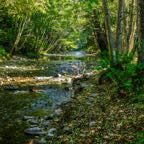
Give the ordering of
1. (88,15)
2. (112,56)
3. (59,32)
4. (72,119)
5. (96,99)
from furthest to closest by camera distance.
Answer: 1. (59,32)
2. (88,15)
3. (112,56)
4. (96,99)
5. (72,119)

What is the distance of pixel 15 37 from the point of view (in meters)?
45.3

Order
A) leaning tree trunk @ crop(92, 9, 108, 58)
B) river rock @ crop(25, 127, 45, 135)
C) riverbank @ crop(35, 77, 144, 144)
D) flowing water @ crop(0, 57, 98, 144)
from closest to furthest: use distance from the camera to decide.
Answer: riverbank @ crop(35, 77, 144, 144) < river rock @ crop(25, 127, 45, 135) < flowing water @ crop(0, 57, 98, 144) < leaning tree trunk @ crop(92, 9, 108, 58)

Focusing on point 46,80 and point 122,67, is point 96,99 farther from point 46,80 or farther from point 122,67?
point 46,80

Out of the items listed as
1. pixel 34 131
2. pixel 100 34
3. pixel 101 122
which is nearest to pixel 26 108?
pixel 34 131

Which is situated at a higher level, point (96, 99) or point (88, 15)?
point (88, 15)

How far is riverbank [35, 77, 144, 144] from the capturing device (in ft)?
25.9

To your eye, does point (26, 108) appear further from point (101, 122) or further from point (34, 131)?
point (101, 122)

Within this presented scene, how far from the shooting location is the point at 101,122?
926 cm

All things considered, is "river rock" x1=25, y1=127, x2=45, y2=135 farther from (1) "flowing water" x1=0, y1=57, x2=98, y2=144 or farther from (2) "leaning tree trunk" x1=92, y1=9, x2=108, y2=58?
(2) "leaning tree trunk" x1=92, y1=9, x2=108, y2=58

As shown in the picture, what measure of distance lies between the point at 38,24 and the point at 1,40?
861 cm

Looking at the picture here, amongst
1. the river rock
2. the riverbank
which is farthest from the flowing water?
the riverbank

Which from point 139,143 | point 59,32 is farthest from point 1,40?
point 139,143

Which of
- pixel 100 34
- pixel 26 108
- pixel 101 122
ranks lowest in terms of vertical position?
pixel 26 108

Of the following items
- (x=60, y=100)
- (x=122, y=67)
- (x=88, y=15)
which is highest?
(x=88, y=15)
